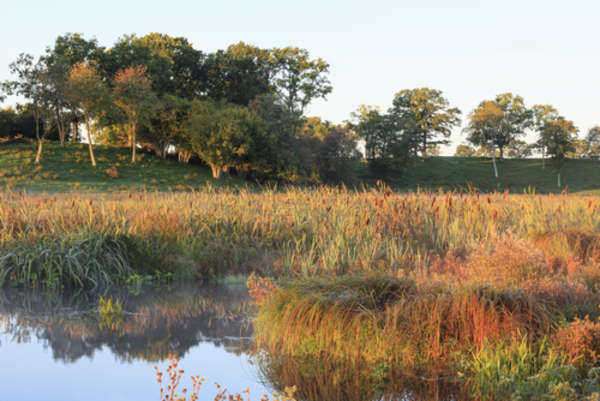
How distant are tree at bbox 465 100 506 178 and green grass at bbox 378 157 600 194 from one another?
242 cm

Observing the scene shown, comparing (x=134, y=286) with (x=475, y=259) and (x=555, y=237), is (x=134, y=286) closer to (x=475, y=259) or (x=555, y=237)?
(x=475, y=259)

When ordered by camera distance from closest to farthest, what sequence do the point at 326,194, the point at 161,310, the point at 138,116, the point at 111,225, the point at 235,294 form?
1. the point at 161,310
2. the point at 235,294
3. the point at 111,225
4. the point at 326,194
5. the point at 138,116

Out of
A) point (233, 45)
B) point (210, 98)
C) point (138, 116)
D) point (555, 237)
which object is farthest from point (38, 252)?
point (233, 45)

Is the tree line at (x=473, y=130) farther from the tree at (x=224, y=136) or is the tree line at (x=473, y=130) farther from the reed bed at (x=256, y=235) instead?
the reed bed at (x=256, y=235)

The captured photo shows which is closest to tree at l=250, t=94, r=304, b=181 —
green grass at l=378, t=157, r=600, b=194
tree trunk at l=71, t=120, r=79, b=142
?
green grass at l=378, t=157, r=600, b=194

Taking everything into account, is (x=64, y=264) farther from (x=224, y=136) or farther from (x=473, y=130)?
(x=473, y=130)

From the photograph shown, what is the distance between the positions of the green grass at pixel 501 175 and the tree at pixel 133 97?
81.2 ft

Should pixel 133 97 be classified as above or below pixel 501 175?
above

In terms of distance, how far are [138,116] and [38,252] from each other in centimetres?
4411

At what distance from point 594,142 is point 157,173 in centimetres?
6663

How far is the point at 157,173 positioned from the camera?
54.0 m

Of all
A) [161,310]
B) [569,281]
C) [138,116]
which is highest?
[138,116]

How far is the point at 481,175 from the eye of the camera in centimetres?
7962

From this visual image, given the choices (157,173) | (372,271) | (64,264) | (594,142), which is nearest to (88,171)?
(157,173)
